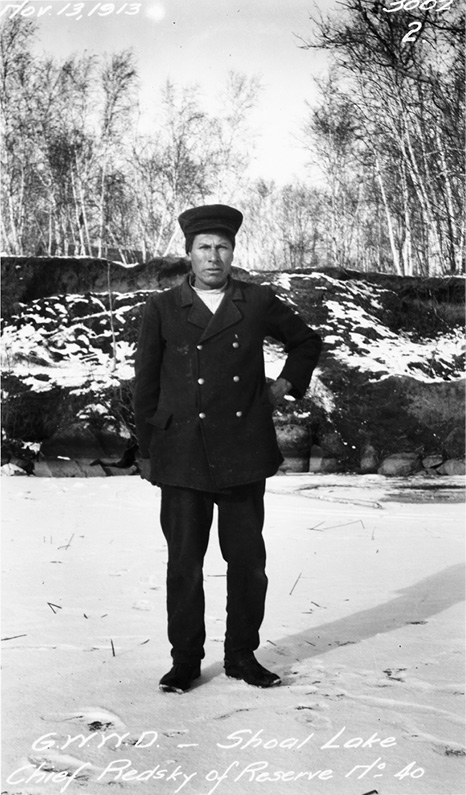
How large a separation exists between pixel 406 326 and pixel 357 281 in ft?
4.10

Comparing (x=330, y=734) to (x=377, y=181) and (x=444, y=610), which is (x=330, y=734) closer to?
(x=444, y=610)

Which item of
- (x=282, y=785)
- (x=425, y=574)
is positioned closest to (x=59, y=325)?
(x=425, y=574)

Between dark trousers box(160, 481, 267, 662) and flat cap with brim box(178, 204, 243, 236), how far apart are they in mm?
930

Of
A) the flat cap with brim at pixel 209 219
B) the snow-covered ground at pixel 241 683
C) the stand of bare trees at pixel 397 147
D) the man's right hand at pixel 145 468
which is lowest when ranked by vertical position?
the snow-covered ground at pixel 241 683

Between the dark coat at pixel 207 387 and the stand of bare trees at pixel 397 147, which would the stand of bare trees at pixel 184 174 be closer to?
the stand of bare trees at pixel 397 147

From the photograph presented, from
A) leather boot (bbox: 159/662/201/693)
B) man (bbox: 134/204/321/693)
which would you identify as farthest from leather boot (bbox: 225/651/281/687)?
leather boot (bbox: 159/662/201/693)

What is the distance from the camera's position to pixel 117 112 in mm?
15516

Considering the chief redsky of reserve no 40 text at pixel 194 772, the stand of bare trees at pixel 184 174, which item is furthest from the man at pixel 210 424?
the stand of bare trees at pixel 184 174

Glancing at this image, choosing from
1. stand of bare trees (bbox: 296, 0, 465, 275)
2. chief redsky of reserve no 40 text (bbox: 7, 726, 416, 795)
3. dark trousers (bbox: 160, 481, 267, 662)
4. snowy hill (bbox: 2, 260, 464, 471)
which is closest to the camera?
chief redsky of reserve no 40 text (bbox: 7, 726, 416, 795)

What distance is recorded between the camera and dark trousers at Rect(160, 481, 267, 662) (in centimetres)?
286

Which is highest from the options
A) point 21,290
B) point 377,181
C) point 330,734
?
point 377,181

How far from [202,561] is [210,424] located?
1.69ft

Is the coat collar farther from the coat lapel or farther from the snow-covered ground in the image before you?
the snow-covered ground

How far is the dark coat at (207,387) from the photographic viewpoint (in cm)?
281
